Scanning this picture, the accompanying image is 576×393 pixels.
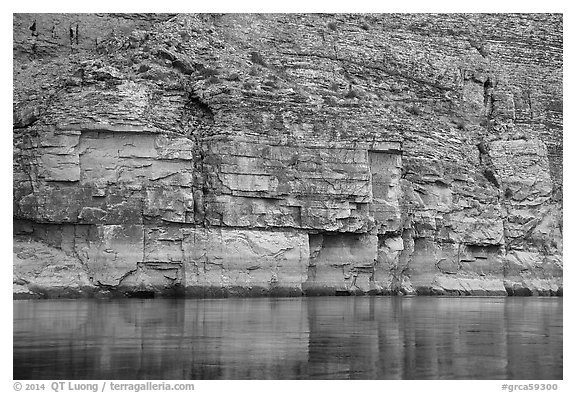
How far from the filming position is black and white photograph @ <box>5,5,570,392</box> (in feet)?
148

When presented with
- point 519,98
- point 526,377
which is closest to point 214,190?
point 519,98

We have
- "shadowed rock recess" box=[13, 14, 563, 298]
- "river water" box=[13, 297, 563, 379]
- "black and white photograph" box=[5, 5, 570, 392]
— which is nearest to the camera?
"river water" box=[13, 297, 563, 379]

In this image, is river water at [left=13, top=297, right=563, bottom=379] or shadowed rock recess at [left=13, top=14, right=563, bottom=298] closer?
river water at [left=13, top=297, right=563, bottom=379]

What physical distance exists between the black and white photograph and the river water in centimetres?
42

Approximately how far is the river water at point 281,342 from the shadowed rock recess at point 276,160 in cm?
837

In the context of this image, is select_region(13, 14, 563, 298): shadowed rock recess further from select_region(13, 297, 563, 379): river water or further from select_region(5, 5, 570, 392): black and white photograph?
select_region(13, 297, 563, 379): river water

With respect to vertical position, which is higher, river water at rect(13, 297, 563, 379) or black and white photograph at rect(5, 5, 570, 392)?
black and white photograph at rect(5, 5, 570, 392)

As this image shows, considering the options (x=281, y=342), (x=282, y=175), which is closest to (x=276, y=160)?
(x=282, y=175)

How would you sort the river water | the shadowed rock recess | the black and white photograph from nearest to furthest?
the river water
the black and white photograph
the shadowed rock recess

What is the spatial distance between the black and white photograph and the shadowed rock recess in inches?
3.8

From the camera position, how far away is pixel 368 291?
5041 cm

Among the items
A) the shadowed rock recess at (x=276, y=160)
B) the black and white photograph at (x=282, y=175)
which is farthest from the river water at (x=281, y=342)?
the shadowed rock recess at (x=276, y=160)

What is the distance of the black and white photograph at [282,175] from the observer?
4509cm

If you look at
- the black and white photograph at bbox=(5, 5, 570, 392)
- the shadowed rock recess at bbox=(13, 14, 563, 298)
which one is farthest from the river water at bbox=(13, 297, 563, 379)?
the shadowed rock recess at bbox=(13, 14, 563, 298)
